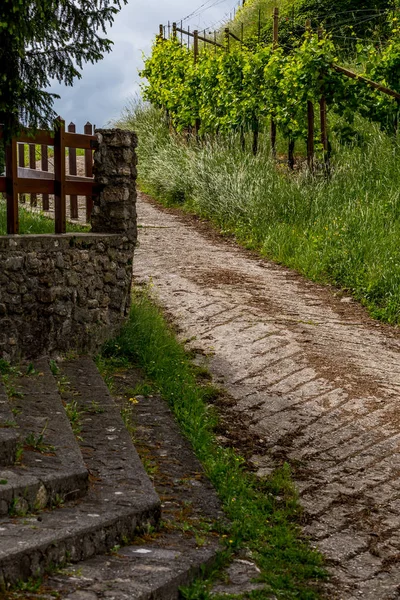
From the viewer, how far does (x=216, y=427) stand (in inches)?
269

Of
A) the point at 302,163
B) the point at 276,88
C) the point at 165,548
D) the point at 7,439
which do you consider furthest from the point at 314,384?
the point at 276,88

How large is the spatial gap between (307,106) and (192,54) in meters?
9.99

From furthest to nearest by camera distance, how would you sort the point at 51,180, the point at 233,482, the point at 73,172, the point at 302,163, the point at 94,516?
the point at 302,163 → the point at 73,172 → the point at 51,180 → the point at 233,482 → the point at 94,516

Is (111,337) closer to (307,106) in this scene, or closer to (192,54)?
(307,106)

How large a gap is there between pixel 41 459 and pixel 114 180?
4247 mm

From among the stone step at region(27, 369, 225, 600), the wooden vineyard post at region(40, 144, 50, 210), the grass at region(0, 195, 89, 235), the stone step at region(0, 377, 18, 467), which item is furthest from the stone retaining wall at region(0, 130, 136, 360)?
the wooden vineyard post at region(40, 144, 50, 210)

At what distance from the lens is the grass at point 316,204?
11258 millimetres

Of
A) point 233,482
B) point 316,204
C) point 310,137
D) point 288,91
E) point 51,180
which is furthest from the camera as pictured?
point 288,91

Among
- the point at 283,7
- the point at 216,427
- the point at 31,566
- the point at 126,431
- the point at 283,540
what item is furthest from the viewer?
the point at 283,7

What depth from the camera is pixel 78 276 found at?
8.16m

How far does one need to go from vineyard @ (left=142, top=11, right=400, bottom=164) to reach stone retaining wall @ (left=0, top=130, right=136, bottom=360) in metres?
7.50

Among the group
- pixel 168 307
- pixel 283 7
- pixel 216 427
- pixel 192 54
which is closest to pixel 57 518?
pixel 216 427

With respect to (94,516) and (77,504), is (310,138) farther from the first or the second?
(94,516)

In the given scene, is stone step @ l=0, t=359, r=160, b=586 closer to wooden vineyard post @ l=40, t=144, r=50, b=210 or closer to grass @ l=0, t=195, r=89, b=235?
grass @ l=0, t=195, r=89, b=235
